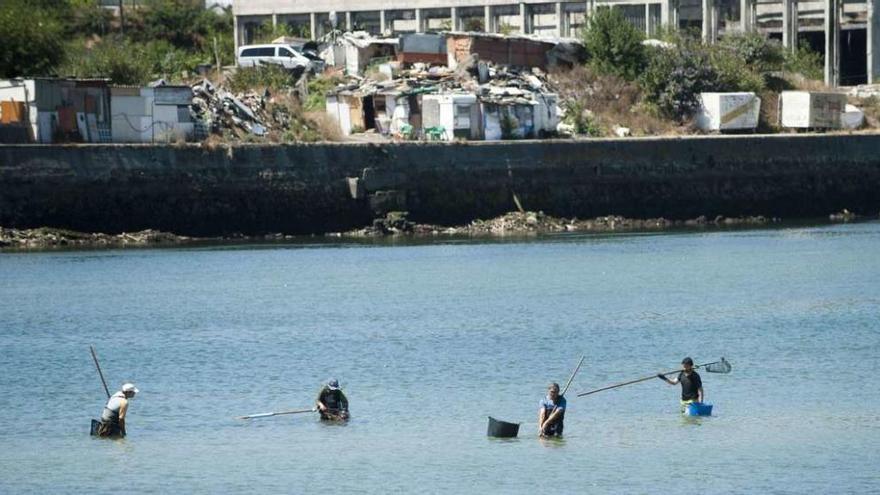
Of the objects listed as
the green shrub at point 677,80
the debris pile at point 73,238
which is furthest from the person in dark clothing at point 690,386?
the green shrub at point 677,80

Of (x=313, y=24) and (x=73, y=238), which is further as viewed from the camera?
(x=313, y=24)

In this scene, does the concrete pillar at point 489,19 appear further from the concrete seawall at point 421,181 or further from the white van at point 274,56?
the concrete seawall at point 421,181

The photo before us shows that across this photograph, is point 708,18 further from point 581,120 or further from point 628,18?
point 581,120

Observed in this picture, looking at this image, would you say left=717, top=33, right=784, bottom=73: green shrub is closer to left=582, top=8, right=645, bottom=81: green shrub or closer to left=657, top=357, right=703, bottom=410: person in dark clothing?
left=582, top=8, right=645, bottom=81: green shrub

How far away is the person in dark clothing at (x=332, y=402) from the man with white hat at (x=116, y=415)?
3.19 metres

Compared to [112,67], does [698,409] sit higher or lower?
lower

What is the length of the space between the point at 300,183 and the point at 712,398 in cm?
2783

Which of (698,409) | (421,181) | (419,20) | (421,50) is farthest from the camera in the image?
(419,20)

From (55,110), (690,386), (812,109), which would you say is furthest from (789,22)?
(690,386)

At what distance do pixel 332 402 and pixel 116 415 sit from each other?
363 centimetres

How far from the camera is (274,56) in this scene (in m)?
71.7

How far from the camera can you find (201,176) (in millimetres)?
56531

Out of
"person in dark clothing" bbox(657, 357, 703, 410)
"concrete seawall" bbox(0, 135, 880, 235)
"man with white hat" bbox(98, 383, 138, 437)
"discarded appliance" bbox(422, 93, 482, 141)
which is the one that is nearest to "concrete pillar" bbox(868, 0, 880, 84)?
"concrete seawall" bbox(0, 135, 880, 235)

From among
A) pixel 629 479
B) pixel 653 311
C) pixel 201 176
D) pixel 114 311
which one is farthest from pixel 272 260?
pixel 629 479
